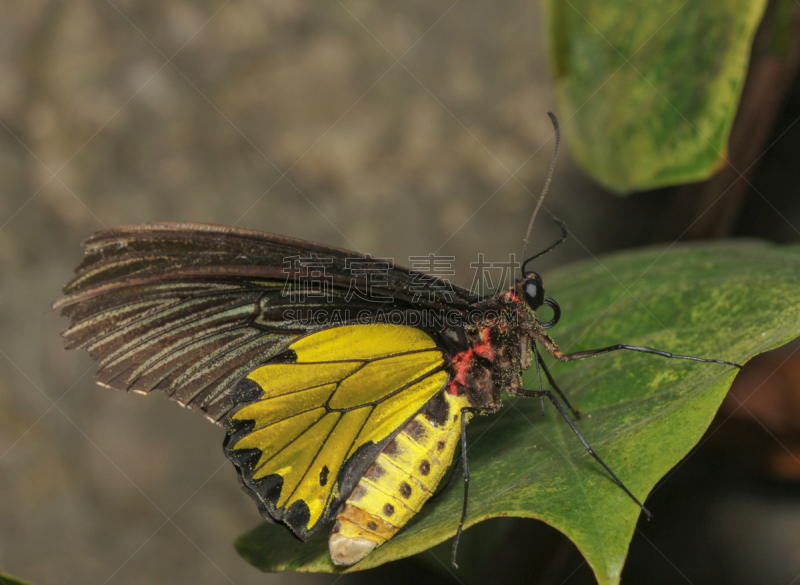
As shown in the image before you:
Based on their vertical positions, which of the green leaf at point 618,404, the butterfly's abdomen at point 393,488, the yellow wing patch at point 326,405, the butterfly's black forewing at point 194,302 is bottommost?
the green leaf at point 618,404

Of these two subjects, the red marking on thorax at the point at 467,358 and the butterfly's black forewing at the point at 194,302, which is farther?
the red marking on thorax at the point at 467,358

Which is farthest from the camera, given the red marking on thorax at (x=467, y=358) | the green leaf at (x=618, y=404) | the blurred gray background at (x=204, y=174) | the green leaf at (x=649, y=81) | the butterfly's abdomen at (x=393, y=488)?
the blurred gray background at (x=204, y=174)

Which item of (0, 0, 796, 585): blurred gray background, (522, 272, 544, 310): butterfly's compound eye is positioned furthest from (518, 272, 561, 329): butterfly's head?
(0, 0, 796, 585): blurred gray background

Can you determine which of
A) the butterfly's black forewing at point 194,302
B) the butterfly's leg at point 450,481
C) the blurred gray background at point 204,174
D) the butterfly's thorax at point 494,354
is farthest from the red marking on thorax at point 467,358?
the blurred gray background at point 204,174

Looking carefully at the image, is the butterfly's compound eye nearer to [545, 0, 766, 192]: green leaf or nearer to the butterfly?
the butterfly

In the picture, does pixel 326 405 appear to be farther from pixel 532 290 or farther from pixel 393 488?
pixel 532 290

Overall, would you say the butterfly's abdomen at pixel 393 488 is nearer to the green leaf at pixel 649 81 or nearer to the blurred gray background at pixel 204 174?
the green leaf at pixel 649 81

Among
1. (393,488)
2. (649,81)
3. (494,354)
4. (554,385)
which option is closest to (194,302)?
(393,488)
